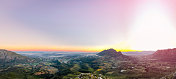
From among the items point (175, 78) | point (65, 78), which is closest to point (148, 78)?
point (175, 78)

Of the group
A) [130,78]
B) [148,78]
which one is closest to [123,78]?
[130,78]

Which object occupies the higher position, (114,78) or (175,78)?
(175,78)

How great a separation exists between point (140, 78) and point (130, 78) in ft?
55.0

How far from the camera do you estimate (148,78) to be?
172 metres

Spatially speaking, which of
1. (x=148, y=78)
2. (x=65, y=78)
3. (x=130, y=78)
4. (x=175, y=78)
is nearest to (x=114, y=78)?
(x=130, y=78)

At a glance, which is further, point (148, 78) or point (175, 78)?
point (148, 78)

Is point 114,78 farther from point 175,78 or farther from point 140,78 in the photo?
point 175,78

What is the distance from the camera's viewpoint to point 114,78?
186 meters

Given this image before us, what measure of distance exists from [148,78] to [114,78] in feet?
194

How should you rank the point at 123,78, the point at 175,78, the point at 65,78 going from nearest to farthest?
the point at 175,78, the point at 123,78, the point at 65,78

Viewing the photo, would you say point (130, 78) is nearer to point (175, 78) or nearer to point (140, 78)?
point (140, 78)

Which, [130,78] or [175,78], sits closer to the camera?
[175,78]

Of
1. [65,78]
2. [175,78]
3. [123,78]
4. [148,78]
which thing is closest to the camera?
[175,78]

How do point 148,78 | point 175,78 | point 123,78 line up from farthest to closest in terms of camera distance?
1. point 123,78
2. point 148,78
3. point 175,78
